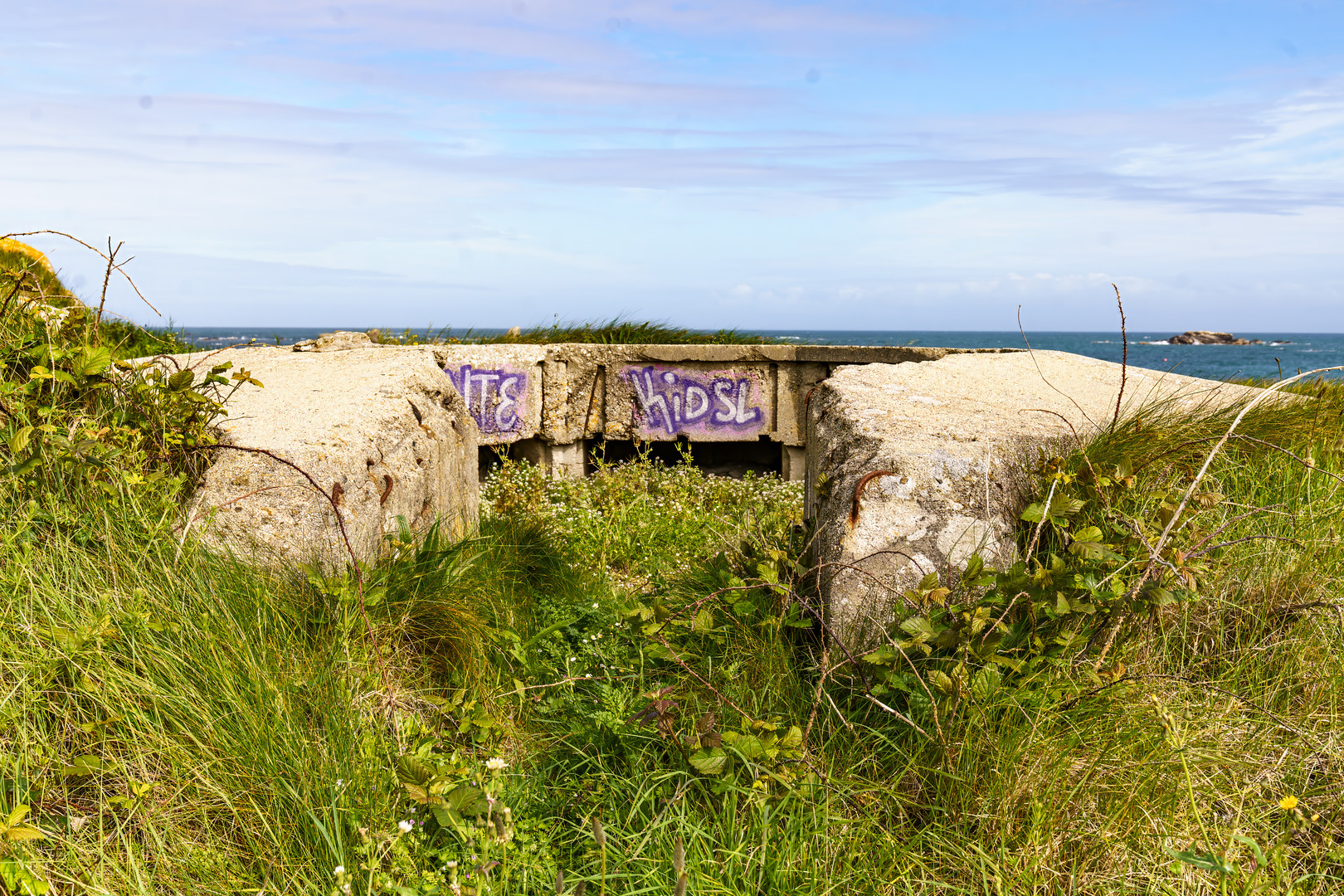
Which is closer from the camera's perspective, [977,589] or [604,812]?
[604,812]

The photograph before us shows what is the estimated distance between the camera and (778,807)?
6.36 ft

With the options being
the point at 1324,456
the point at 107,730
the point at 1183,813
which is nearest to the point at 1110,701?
the point at 1183,813

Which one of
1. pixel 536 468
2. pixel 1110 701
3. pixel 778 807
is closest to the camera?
pixel 778 807

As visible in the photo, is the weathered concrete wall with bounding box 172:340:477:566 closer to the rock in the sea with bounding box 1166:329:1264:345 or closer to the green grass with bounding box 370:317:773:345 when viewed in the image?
the green grass with bounding box 370:317:773:345

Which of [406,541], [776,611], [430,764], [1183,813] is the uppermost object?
[406,541]

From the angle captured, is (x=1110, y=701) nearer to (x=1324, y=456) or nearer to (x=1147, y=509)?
(x=1147, y=509)

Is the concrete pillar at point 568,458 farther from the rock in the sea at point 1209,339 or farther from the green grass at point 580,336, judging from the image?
the rock in the sea at point 1209,339

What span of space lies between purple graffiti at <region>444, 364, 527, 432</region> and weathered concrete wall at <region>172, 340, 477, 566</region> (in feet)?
7.13

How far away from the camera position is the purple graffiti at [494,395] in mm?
6969

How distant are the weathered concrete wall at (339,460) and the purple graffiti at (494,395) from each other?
217cm

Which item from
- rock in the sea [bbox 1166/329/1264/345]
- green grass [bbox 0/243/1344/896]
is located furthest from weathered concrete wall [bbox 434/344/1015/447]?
rock in the sea [bbox 1166/329/1264/345]

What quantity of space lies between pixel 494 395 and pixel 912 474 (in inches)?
185

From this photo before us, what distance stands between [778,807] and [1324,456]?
2900mm

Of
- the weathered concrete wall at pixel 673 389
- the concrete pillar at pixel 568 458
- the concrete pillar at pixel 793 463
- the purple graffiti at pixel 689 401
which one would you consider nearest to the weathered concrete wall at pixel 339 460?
the weathered concrete wall at pixel 673 389
